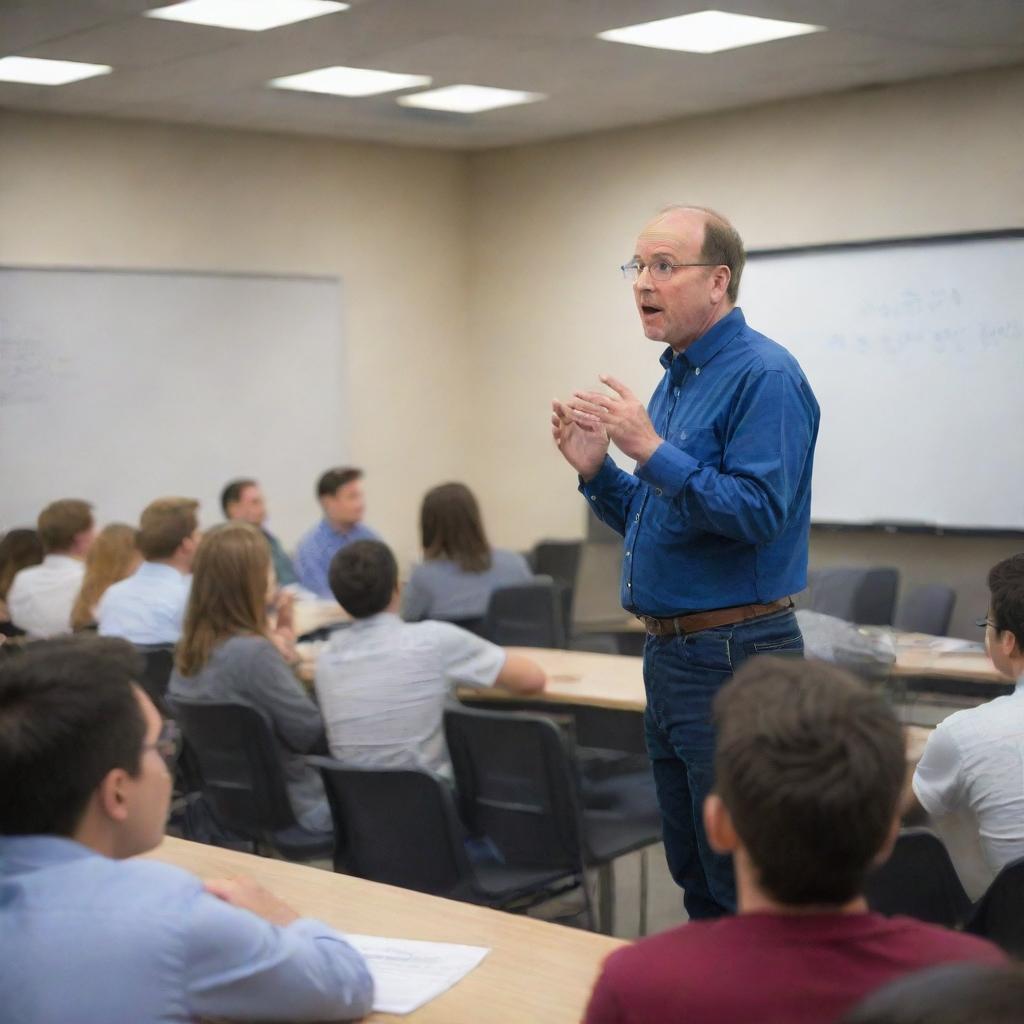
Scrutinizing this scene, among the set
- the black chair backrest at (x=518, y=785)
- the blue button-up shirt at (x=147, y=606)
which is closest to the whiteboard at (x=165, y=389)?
the blue button-up shirt at (x=147, y=606)

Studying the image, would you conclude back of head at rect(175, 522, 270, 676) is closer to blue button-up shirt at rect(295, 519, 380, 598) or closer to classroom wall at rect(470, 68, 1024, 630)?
blue button-up shirt at rect(295, 519, 380, 598)

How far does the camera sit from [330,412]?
28.7ft

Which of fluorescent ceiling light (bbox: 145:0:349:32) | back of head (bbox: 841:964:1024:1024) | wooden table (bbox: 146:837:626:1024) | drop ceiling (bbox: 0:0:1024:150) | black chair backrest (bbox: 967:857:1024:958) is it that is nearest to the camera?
back of head (bbox: 841:964:1024:1024)

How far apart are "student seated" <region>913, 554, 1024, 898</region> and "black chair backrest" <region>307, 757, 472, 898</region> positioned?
1112 millimetres

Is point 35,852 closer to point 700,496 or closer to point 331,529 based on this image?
point 700,496

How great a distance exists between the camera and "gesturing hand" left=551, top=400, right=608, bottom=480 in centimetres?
282

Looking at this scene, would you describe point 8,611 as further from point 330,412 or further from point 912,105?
point 912,105

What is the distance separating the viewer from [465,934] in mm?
2188

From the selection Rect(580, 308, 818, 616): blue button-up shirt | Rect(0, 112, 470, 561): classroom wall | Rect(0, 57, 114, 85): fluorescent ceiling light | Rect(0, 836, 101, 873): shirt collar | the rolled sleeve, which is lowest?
the rolled sleeve

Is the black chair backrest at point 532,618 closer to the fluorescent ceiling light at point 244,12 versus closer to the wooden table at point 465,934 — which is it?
the fluorescent ceiling light at point 244,12

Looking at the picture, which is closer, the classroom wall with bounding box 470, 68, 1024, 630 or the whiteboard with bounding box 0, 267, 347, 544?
the classroom wall with bounding box 470, 68, 1024, 630

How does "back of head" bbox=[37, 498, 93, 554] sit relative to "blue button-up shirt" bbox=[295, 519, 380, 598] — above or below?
above

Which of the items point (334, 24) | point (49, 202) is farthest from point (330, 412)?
point (334, 24)

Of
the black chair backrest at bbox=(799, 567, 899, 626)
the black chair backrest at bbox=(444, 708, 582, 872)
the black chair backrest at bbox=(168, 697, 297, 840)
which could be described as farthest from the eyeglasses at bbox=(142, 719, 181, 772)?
the black chair backrest at bbox=(799, 567, 899, 626)
